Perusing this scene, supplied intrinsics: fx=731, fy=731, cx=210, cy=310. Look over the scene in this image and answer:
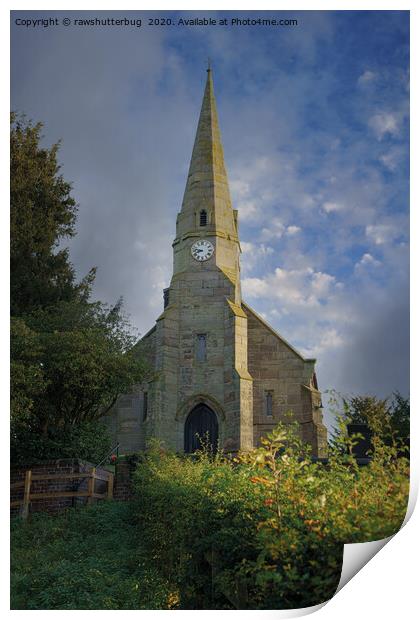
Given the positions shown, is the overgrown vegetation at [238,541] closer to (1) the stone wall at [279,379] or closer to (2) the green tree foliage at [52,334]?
(2) the green tree foliage at [52,334]

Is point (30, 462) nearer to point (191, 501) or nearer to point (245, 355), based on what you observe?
point (191, 501)

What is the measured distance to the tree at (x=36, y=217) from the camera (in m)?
10.9

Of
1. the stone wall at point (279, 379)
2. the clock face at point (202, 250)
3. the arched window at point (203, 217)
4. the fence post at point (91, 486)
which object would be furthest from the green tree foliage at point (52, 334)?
the arched window at point (203, 217)

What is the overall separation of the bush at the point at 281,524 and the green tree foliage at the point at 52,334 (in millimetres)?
4230

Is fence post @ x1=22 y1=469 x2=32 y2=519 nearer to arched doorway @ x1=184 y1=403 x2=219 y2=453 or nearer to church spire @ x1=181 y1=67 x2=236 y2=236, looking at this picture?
arched doorway @ x1=184 y1=403 x2=219 y2=453

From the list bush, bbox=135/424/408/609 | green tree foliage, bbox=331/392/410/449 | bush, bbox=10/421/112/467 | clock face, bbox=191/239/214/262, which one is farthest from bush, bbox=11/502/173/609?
clock face, bbox=191/239/214/262

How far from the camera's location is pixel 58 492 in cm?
1411

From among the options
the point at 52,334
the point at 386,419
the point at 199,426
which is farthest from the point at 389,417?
the point at 199,426

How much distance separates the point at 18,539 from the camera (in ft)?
38.0

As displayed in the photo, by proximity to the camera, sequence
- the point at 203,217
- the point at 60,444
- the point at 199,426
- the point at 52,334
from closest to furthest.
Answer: the point at 52,334, the point at 60,444, the point at 199,426, the point at 203,217

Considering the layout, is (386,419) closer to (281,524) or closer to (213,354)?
(281,524)

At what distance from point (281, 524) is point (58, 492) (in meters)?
7.62

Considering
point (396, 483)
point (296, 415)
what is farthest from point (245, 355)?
point (396, 483)

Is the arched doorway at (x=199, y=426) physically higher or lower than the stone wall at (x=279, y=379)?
lower
